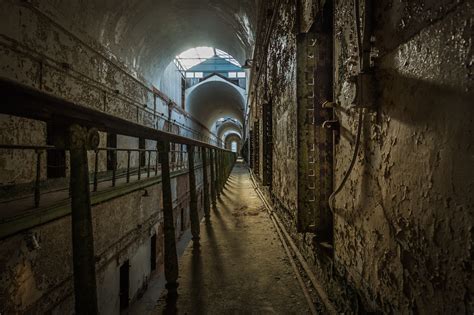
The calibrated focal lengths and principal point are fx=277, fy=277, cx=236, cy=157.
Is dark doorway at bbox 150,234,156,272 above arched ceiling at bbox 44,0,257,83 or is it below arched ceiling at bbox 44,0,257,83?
below

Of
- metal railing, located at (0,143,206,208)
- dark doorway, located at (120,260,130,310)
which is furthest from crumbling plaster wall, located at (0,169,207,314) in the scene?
metal railing, located at (0,143,206,208)

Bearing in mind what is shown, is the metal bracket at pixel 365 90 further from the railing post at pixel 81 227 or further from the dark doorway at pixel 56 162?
the dark doorway at pixel 56 162

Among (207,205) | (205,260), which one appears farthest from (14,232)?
(207,205)

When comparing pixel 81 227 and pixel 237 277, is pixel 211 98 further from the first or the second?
pixel 81 227

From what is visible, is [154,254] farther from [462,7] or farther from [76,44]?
[462,7]

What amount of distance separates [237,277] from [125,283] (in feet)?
16.2

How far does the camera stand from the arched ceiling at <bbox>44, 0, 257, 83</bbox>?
6.86m

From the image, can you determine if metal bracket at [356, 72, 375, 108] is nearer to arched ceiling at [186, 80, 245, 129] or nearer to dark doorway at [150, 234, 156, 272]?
dark doorway at [150, 234, 156, 272]

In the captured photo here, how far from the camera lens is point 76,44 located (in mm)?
6477

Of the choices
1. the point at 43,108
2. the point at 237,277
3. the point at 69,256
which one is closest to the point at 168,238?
the point at 237,277

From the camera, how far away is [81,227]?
48.6 inches

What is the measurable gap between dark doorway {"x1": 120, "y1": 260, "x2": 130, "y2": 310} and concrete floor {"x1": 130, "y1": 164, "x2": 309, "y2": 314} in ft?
11.0

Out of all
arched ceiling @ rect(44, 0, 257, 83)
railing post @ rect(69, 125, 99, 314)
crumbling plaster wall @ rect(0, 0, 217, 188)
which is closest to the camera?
railing post @ rect(69, 125, 99, 314)

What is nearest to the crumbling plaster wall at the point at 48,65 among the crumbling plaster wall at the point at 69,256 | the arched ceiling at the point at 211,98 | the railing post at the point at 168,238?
the crumbling plaster wall at the point at 69,256
